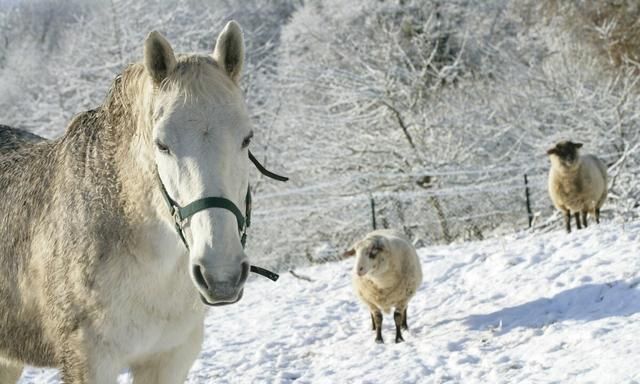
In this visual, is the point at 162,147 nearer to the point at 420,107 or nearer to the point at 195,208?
the point at 195,208

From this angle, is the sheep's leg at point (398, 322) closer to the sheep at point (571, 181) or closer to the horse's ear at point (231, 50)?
the sheep at point (571, 181)

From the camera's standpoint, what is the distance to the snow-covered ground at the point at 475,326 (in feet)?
17.4

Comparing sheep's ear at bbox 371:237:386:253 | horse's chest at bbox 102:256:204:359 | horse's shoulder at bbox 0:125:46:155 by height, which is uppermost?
horse's shoulder at bbox 0:125:46:155

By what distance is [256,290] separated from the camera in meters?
10.3

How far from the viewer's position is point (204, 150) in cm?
233

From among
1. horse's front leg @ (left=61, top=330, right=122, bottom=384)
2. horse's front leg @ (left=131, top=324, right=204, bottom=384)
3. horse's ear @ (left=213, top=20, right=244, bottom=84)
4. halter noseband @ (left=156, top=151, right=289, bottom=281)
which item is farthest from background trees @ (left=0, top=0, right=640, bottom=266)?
halter noseband @ (left=156, top=151, right=289, bottom=281)

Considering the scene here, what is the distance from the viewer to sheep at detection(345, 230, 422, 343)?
275 inches

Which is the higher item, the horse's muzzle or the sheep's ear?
the horse's muzzle

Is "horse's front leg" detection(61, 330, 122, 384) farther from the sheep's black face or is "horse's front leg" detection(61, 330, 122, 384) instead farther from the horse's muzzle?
the sheep's black face

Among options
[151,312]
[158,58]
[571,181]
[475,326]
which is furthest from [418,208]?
[158,58]

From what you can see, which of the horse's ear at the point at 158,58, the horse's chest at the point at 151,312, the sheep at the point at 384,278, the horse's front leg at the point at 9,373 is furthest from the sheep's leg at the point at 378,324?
the horse's ear at the point at 158,58

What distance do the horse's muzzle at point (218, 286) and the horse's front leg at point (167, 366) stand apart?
2.99ft

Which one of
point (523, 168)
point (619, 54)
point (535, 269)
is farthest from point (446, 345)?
point (619, 54)

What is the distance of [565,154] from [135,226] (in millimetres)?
8481
